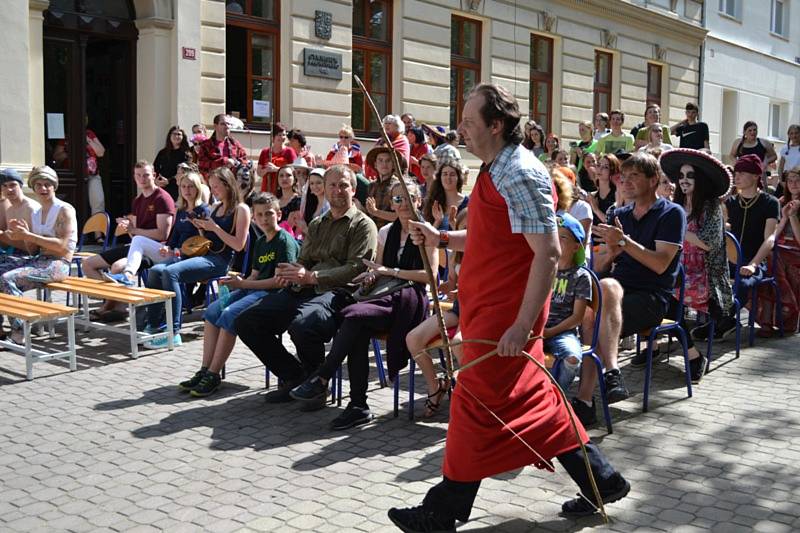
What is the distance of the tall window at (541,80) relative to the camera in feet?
69.4

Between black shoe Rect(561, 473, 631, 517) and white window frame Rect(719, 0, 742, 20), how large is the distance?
27683 mm

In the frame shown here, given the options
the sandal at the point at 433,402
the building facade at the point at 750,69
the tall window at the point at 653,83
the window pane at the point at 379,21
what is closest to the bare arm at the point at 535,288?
the sandal at the point at 433,402

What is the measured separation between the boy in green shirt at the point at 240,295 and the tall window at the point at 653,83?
68.9 feet

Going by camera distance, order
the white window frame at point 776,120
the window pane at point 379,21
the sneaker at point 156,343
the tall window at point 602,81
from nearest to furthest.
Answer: the sneaker at point 156,343
the window pane at point 379,21
the tall window at point 602,81
the white window frame at point 776,120

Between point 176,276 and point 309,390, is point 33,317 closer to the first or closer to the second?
point 176,276

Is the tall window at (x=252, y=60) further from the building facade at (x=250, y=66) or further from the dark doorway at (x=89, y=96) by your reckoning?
the dark doorway at (x=89, y=96)

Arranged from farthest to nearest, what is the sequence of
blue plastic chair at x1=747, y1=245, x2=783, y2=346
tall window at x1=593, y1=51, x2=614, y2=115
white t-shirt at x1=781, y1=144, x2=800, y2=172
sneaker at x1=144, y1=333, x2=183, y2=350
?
tall window at x1=593, y1=51, x2=614, y2=115, white t-shirt at x1=781, y1=144, x2=800, y2=172, blue plastic chair at x1=747, y1=245, x2=783, y2=346, sneaker at x1=144, y1=333, x2=183, y2=350

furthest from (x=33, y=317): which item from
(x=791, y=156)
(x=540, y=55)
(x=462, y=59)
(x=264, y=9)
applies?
(x=540, y=55)

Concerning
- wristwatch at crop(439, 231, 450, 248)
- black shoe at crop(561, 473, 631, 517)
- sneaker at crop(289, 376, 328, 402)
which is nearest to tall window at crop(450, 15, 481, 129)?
sneaker at crop(289, 376, 328, 402)

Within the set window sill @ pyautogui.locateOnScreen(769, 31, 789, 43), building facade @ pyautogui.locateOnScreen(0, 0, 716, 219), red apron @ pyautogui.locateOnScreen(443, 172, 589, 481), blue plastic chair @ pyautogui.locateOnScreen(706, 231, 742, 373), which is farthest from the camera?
window sill @ pyautogui.locateOnScreen(769, 31, 789, 43)

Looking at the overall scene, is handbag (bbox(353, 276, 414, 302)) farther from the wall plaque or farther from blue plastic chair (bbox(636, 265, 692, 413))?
the wall plaque

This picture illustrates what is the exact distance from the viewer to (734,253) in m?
7.61

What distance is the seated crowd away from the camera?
5.57 metres

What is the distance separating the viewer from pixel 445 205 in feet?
23.6
